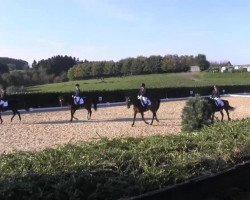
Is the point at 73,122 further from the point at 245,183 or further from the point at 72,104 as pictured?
the point at 245,183

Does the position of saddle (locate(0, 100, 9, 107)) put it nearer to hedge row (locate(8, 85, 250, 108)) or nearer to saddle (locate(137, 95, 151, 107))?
hedge row (locate(8, 85, 250, 108))

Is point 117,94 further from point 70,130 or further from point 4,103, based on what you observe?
point 70,130

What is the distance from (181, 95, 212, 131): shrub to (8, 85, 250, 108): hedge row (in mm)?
8075

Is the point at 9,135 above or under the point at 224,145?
under

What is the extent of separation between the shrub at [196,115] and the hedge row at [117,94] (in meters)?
8.07

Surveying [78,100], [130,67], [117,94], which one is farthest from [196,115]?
[130,67]

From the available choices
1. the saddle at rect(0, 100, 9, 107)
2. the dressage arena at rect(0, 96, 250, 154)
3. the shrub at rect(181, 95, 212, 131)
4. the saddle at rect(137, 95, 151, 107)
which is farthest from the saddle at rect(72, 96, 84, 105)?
the shrub at rect(181, 95, 212, 131)

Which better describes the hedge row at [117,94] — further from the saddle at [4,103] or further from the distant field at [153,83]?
the distant field at [153,83]

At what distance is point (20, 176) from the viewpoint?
4758 millimetres

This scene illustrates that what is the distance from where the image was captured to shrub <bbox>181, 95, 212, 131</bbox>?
1402 cm

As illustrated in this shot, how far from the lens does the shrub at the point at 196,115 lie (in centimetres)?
1402

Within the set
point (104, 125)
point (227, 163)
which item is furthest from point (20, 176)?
point (104, 125)

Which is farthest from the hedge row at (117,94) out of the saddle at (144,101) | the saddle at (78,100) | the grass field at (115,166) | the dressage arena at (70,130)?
the grass field at (115,166)

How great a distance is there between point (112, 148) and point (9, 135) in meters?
10.4
